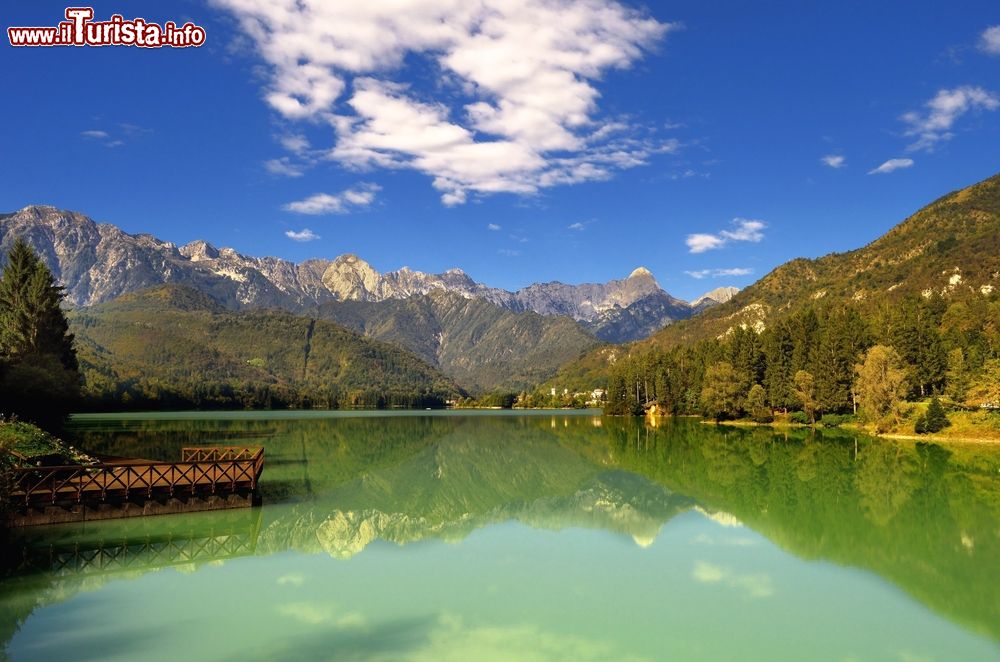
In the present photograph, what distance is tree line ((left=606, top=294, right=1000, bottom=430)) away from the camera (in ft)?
274

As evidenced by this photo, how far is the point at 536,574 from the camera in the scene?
2325 centimetres

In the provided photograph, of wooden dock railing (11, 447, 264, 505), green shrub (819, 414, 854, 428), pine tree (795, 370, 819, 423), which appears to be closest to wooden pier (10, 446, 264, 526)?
wooden dock railing (11, 447, 264, 505)

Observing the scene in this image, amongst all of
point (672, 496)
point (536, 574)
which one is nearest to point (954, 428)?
point (672, 496)

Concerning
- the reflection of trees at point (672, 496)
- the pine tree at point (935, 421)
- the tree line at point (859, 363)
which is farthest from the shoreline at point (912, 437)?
the reflection of trees at point (672, 496)

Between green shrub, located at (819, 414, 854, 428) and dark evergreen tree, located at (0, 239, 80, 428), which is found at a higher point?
dark evergreen tree, located at (0, 239, 80, 428)

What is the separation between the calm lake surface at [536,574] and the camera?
1605cm

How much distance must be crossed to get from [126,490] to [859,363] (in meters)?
99.6

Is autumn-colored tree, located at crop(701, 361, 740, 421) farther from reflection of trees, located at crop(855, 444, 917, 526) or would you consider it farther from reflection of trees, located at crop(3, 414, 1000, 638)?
reflection of trees, located at crop(855, 444, 917, 526)

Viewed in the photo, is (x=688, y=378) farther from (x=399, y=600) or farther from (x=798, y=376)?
(x=399, y=600)

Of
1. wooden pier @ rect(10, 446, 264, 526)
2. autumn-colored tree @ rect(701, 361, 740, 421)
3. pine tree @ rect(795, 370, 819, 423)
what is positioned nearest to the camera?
wooden pier @ rect(10, 446, 264, 526)

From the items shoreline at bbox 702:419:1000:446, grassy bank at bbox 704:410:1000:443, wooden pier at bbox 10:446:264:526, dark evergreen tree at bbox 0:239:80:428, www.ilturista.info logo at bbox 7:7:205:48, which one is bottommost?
shoreline at bbox 702:419:1000:446

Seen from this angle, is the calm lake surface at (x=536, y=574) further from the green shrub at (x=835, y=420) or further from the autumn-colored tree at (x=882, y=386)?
the green shrub at (x=835, y=420)

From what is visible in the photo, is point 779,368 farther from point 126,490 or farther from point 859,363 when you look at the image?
point 126,490

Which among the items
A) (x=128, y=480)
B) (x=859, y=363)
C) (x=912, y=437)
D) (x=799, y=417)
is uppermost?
(x=859, y=363)
